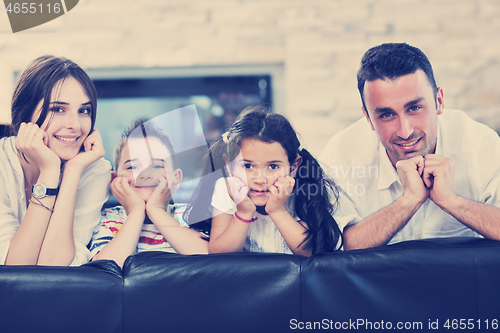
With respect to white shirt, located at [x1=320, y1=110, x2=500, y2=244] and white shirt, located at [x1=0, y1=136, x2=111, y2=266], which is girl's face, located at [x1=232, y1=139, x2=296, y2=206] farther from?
white shirt, located at [x1=0, y1=136, x2=111, y2=266]

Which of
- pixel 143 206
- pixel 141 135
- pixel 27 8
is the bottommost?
pixel 143 206

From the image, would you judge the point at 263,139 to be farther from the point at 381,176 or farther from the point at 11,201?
the point at 11,201

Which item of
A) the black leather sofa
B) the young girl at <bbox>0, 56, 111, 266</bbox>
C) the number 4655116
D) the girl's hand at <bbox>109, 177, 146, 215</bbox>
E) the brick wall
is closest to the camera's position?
the black leather sofa

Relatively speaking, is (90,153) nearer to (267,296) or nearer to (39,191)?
(39,191)

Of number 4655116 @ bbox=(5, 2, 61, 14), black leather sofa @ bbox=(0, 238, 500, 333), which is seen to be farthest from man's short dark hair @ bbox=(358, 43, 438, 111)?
number 4655116 @ bbox=(5, 2, 61, 14)

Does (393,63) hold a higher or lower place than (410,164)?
higher

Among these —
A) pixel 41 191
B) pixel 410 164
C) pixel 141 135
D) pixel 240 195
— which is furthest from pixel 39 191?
pixel 410 164

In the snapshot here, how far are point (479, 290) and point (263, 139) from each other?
0.65 m

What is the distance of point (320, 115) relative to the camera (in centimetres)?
241

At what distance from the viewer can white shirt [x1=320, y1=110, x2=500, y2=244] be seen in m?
1.19

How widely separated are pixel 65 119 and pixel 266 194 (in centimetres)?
61

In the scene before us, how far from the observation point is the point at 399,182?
4.22ft

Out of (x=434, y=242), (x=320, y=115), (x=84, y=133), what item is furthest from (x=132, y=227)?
(x=320, y=115)

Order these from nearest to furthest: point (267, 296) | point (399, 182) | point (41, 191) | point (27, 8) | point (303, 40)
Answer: point (267, 296)
point (41, 191)
point (399, 182)
point (27, 8)
point (303, 40)
